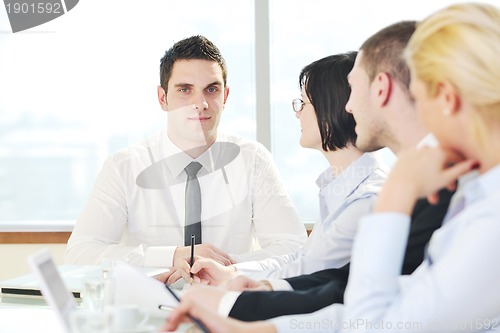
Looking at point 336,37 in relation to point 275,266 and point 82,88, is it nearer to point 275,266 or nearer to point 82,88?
point 82,88

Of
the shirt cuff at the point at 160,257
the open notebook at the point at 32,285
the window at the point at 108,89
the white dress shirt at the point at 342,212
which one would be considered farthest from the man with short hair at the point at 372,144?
the window at the point at 108,89

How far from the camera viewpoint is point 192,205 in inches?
124

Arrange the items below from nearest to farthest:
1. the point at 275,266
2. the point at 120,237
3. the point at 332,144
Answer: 1. the point at 332,144
2. the point at 275,266
3. the point at 120,237

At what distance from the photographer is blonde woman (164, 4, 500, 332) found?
1.15m

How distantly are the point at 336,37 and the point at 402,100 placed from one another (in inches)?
98.2

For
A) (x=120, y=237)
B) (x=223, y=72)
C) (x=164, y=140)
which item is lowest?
(x=120, y=237)

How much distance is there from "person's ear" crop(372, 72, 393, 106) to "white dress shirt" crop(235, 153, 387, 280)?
16.0 inches

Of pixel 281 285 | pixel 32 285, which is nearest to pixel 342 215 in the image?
pixel 281 285

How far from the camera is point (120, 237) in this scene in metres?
3.08

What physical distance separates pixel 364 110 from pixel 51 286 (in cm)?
97

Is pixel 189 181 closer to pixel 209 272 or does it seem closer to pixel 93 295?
pixel 209 272

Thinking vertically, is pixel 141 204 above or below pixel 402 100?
below

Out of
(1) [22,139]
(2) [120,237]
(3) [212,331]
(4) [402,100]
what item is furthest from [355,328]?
(1) [22,139]

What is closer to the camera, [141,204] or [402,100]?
[402,100]
